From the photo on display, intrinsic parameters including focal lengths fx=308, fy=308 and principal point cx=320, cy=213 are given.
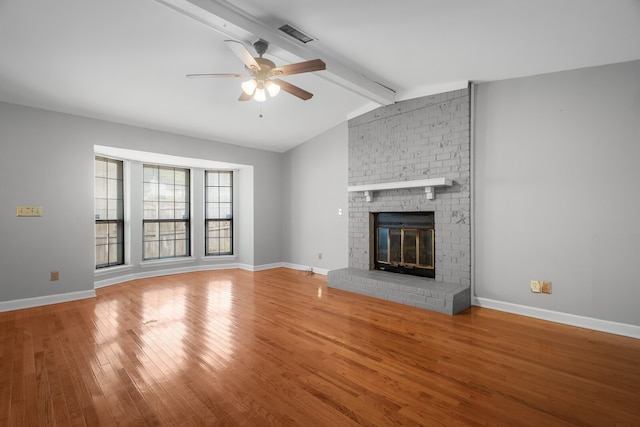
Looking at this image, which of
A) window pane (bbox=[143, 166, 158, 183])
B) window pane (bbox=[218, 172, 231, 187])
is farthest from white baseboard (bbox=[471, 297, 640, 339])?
window pane (bbox=[143, 166, 158, 183])

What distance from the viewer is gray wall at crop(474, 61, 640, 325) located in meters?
3.15

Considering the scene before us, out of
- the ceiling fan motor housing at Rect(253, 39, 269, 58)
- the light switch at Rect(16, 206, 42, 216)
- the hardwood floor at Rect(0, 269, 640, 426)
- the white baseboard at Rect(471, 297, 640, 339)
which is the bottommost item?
the hardwood floor at Rect(0, 269, 640, 426)

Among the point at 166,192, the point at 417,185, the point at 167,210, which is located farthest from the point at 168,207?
the point at 417,185

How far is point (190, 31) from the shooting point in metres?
2.84

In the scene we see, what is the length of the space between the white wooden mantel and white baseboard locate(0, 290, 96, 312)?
14.1 feet

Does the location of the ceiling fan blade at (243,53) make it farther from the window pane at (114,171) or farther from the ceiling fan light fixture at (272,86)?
the window pane at (114,171)

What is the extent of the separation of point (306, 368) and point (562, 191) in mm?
3363

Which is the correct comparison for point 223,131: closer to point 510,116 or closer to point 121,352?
point 121,352

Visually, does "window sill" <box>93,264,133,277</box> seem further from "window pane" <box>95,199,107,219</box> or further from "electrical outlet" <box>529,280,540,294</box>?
"electrical outlet" <box>529,280,540,294</box>

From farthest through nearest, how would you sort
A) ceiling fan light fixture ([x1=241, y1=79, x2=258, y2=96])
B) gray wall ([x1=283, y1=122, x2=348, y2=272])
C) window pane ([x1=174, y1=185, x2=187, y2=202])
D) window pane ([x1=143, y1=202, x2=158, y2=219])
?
window pane ([x1=174, y1=185, x2=187, y2=202]) < window pane ([x1=143, y1=202, x2=158, y2=219]) < gray wall ([x1=283, y1=122, x2=348, y2=272]) < ceiling fan light fixture ([x1=241, y1=79, x2=258, y2=96])

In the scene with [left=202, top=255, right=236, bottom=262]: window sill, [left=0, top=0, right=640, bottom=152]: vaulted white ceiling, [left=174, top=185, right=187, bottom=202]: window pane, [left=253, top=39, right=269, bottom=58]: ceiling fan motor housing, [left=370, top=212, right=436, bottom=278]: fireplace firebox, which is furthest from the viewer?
[left=202, top=255, right=236, bottom=262]: window sill

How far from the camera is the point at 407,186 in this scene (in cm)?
448

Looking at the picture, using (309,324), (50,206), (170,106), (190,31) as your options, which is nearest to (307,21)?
(190,31)

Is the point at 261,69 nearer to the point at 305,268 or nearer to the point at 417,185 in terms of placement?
the point at 417,185
